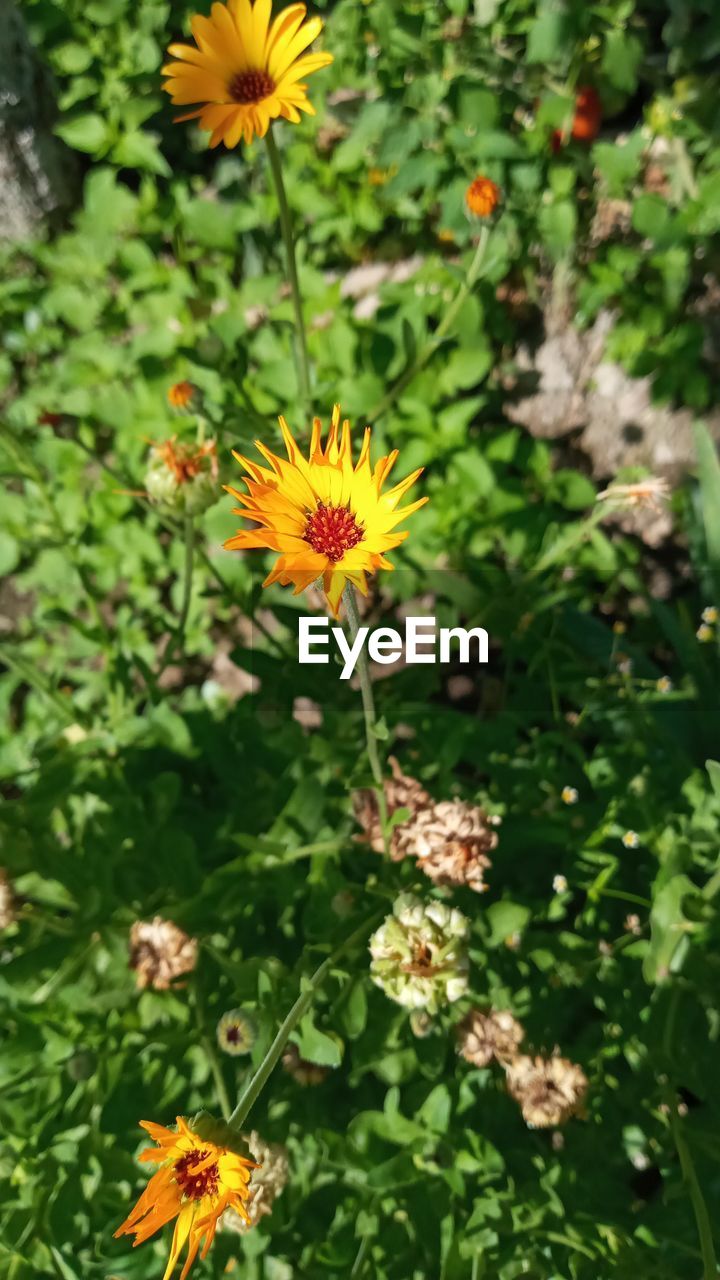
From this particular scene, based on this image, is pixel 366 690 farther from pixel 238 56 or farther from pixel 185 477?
pixel 238 56

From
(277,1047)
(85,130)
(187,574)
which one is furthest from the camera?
(85,130)

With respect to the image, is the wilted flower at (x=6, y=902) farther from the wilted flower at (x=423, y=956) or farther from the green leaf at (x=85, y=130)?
the green leaf at (x=85, y=130)

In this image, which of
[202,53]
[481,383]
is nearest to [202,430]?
[202,53]

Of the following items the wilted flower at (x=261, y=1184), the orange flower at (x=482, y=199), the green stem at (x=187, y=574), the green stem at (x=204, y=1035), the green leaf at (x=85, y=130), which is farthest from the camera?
the green leaf at (x=85, y=130)

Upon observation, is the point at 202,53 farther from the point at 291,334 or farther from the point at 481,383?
the point at 481,383

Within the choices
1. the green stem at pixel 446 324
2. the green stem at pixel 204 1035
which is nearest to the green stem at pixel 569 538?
the green stem at pixel 446 324

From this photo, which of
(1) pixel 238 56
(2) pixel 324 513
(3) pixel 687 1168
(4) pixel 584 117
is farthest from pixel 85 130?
(3) pixel 687 1168
